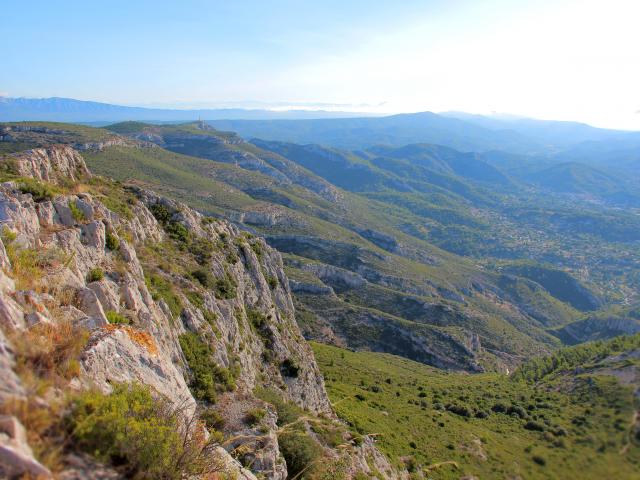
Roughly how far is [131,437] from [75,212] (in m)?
14.7

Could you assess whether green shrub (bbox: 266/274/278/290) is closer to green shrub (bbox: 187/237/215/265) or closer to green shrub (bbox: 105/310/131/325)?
green shrub (bbox: 187/237/215/265)

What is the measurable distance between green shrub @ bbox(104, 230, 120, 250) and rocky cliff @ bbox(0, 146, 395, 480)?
6 cm

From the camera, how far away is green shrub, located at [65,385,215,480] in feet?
17.8

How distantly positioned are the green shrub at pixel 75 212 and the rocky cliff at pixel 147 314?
6 cm

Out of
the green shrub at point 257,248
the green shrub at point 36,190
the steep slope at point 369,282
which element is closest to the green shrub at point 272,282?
the green shrub at point 257,248

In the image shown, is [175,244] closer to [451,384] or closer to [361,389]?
[361,389]

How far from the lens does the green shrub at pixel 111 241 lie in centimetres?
1767

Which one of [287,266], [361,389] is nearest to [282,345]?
[361,389]

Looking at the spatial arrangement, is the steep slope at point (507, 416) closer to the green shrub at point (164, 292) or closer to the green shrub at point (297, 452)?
the green shrub at point (297, 452)

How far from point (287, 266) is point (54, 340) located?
9978cm

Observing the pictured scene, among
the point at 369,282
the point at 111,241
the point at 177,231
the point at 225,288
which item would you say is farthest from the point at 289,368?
the point at 369,282

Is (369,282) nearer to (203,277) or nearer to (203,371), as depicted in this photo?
(203,277)

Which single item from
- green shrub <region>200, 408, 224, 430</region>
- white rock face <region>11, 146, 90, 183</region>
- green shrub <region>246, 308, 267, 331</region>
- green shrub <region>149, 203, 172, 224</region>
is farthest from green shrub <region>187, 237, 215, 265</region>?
green shrub <region>200, 408, 224, 430</region>

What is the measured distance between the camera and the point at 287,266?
10612 centimetres
